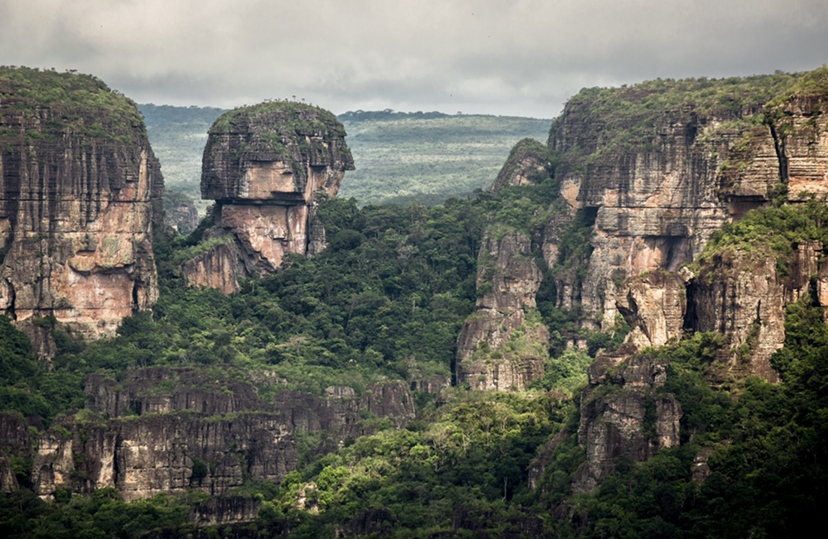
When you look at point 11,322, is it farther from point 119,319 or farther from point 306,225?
point 306,225

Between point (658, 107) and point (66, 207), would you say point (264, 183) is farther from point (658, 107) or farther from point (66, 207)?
point (658, 107)

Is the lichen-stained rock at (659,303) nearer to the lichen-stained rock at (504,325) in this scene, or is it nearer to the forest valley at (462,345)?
the forest valley at (462,345)

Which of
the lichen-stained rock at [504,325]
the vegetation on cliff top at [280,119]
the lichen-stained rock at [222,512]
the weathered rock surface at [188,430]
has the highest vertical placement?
the vegetation on cliff top at [280,119]

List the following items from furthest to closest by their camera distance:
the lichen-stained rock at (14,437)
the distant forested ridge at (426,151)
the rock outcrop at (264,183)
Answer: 1. the distant forested ridge at (426,151)
2. the rock outcrop at (264,183)
3. the lichen-stained rock at (14,437)

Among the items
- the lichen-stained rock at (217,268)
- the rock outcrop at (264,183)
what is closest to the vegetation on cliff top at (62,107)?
the rock outcrop at (264,183)

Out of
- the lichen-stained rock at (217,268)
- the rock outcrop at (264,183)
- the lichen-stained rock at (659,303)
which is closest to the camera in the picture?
the lichen-stained rock at (659,303)

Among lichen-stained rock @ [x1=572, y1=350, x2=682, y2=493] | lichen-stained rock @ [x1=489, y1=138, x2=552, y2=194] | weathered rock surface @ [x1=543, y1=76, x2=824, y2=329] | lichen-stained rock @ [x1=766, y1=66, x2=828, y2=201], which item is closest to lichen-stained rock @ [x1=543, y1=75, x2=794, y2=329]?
weathered rock surface @ [x1=543, y1=76, x2=824, y2=329]

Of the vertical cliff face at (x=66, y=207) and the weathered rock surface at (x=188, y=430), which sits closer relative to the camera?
the weathered rock surface at (x=188, y=430)
